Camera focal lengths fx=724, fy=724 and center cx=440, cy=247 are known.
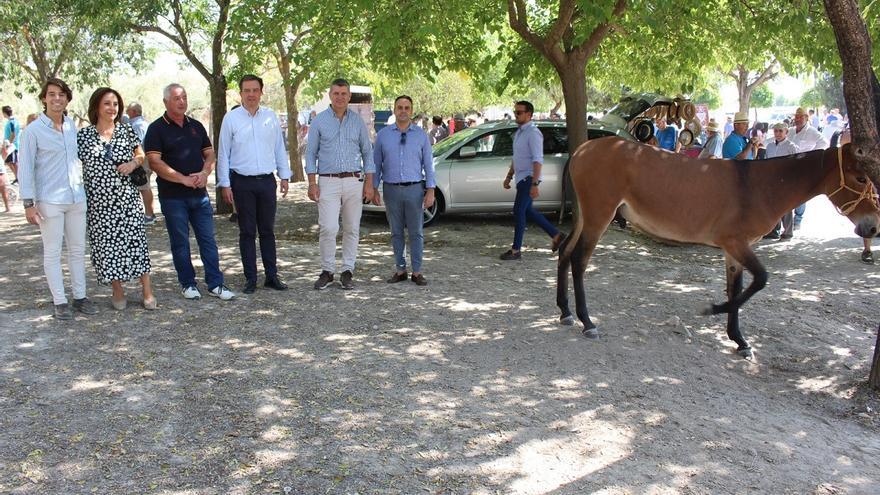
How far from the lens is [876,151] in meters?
5.04

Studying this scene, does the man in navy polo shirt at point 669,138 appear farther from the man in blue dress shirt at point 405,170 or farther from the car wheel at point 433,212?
the man in blue dress shirt at point 405,170

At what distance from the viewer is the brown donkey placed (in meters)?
5.68

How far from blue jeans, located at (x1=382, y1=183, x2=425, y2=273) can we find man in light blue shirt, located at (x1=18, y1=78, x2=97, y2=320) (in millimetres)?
2923

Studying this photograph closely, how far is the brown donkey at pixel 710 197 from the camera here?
5684 millimetres

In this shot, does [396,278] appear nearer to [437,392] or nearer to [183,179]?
[183,179]

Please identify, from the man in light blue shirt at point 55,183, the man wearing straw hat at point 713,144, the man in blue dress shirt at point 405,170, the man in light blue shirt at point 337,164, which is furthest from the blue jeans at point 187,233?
the man wearing straw hat at point 713,144

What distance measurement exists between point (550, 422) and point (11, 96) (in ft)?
162

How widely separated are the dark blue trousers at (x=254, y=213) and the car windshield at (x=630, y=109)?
8.97 m

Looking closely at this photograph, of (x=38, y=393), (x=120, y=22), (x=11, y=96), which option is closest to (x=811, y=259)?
(x=38, y=393)

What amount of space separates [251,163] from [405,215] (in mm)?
1701

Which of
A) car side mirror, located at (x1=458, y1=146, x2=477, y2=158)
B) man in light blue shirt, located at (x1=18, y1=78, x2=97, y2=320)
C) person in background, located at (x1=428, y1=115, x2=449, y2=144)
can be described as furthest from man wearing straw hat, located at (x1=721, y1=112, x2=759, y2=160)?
person in background, located at (x1=428, y1=115, x2=449, y2=144)

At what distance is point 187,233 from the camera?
6934 mm

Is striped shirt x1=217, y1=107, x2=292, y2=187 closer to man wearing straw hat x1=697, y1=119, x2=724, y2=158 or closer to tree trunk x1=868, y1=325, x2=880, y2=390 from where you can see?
tree trunk x1=868, y1=325, x2=880, y2=390

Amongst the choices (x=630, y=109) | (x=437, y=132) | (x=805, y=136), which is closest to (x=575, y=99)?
(x=805, y=136)
